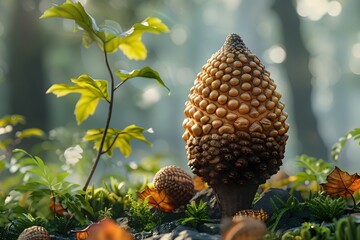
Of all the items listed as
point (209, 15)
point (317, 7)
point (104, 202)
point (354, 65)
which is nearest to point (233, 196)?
point (104, 202)

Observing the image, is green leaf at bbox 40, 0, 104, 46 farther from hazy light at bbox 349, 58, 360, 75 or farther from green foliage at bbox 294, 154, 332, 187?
hazy light at bbox 349, 58, 360, 75

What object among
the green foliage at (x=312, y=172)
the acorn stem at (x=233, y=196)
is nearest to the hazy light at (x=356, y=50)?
the green foliage at (x=312, y=172)

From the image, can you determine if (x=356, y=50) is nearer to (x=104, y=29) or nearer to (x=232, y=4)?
(x=232, y=4)

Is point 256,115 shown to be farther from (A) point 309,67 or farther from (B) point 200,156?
(A) point 309,67

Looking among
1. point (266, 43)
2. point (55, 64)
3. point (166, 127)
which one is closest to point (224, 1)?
point (266, 43)

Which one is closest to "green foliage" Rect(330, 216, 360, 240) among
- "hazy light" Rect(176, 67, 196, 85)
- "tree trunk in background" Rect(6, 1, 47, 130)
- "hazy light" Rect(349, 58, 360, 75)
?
"tree trunk in background" Rect(6, 1, 47, 130)

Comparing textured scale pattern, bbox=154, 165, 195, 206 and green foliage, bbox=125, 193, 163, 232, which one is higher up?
textured scale pattern, bbox=154, 165, 195, 206
